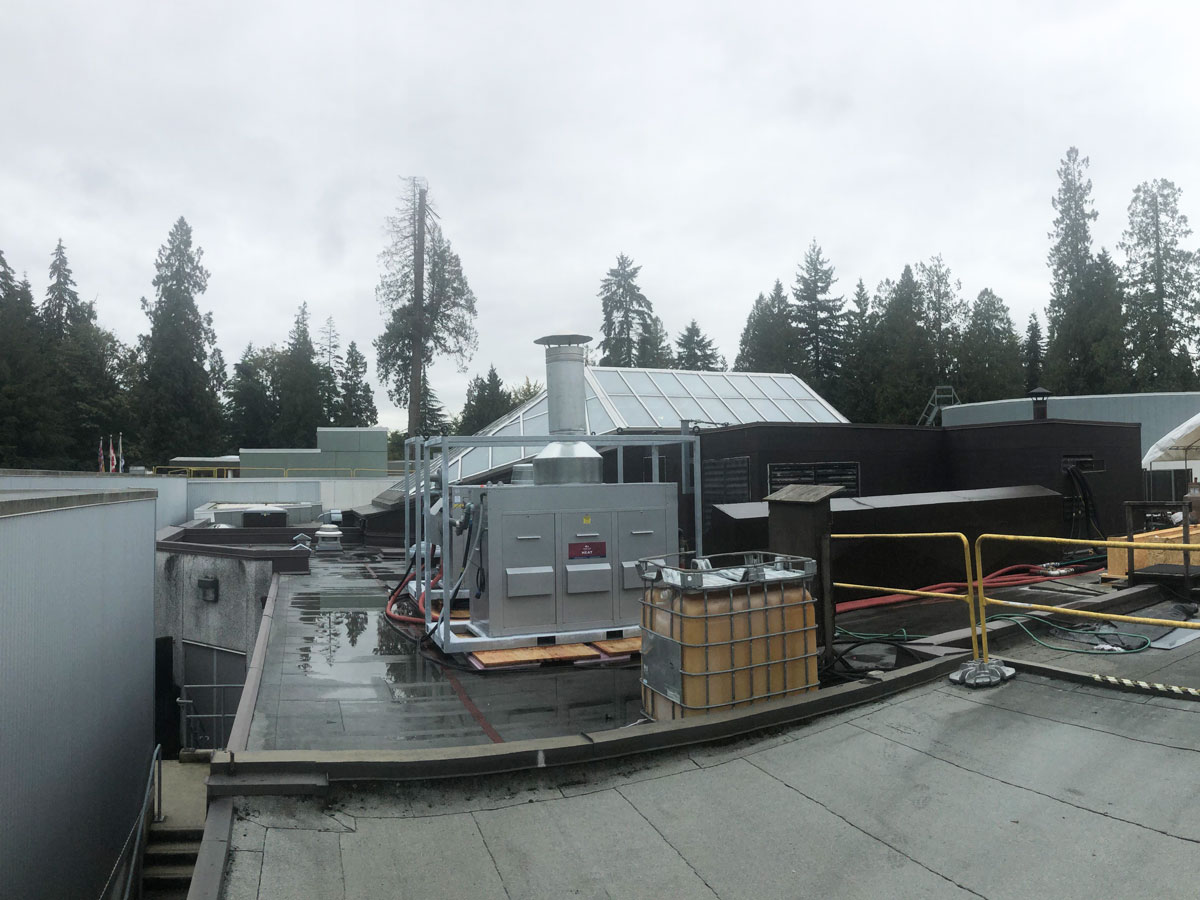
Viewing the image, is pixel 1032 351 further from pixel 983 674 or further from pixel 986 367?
pixel 983 674

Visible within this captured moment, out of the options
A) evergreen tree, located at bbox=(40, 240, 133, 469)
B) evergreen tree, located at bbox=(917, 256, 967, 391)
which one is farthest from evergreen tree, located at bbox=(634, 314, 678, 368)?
evergreen tree, located at bbox=(40, 240, 133, 469)

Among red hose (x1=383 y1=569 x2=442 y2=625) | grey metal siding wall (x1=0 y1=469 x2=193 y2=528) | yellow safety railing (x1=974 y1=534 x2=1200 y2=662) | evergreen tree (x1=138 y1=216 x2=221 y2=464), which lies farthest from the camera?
evergreen tree (x1=138 y1=216 x2=221 y2=464)

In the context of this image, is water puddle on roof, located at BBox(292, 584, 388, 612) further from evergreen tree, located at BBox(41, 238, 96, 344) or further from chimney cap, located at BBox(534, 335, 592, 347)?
evergreen tree, located at BBox(41, 238, 96, 344)

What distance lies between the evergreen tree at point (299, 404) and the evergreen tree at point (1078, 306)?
49339mm

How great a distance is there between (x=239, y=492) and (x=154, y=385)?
27621mm

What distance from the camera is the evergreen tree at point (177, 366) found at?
52562mm

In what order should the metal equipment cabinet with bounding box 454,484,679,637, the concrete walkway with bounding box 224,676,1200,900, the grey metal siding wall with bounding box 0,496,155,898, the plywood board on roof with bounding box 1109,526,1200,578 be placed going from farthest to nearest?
the plywood board on roof with bounding box 1109,526,1200,578, the metal equipment cabinet with bounding box 454,484,679,637, the grey metal siding wall with bounding box 0,496,155,898, the concrete walkway with bounding box 224,676,1200,900

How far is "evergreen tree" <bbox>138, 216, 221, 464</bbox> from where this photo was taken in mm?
52562

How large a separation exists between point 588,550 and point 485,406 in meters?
50.4

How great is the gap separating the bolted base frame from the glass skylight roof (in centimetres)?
1036

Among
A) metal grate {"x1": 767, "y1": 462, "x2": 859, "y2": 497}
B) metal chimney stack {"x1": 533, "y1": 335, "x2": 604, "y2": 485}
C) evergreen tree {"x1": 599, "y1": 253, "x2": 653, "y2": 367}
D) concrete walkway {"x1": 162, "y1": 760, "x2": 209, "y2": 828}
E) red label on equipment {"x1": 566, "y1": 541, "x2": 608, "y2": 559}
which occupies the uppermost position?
evergreen tree {"x1": 599, "y1": 253, "x2": 653, "y2": 367}

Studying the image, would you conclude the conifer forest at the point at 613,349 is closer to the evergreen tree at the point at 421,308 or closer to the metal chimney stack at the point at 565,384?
the evergreen tree at the point at 421,308

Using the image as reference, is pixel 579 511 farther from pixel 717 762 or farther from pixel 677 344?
pixel 677 344

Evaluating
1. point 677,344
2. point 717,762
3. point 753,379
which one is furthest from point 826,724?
point 677,344
